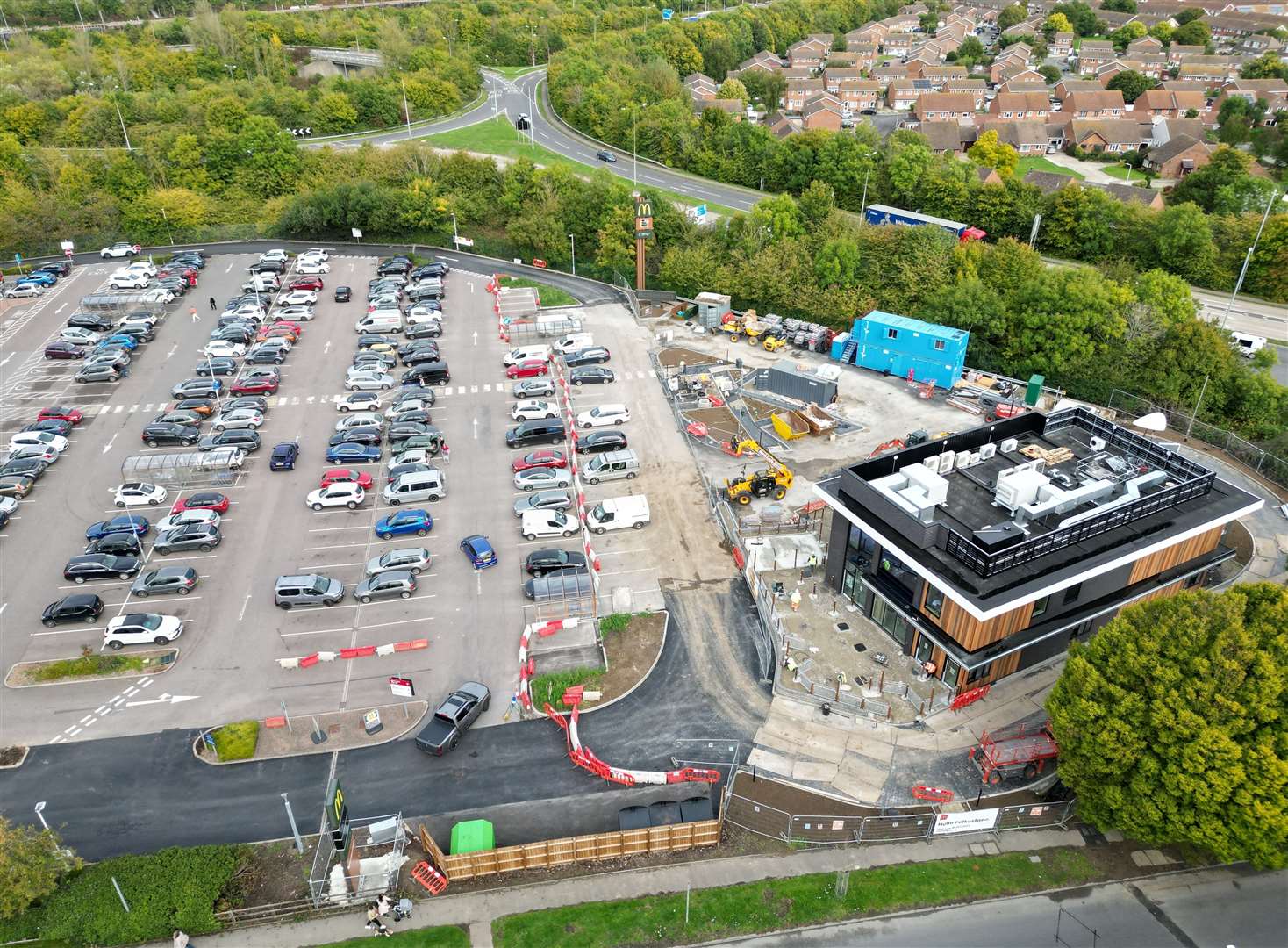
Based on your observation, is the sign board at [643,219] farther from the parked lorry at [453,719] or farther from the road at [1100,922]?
the road at [1100,922]

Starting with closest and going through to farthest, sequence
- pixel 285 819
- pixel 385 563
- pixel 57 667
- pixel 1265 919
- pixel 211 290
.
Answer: pixel 1265 919, pixel 285 819, pixel 57 667, pixel 385 563, pixel 211 290

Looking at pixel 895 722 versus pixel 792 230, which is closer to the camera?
pixel 895 722

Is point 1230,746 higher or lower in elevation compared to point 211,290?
higher

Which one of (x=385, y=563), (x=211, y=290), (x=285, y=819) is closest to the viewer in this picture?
(x=285, y=819)

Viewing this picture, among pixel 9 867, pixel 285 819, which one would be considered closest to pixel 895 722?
pixel 285 819

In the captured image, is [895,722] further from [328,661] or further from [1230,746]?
[328,661]

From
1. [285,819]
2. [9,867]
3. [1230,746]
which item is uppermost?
[1230,746]

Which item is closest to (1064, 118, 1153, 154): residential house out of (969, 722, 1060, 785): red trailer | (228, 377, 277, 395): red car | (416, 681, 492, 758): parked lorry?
(969, 722, 1060, 785): red trailer

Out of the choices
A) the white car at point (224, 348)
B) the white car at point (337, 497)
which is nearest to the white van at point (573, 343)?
the white car at point (337, 497)
